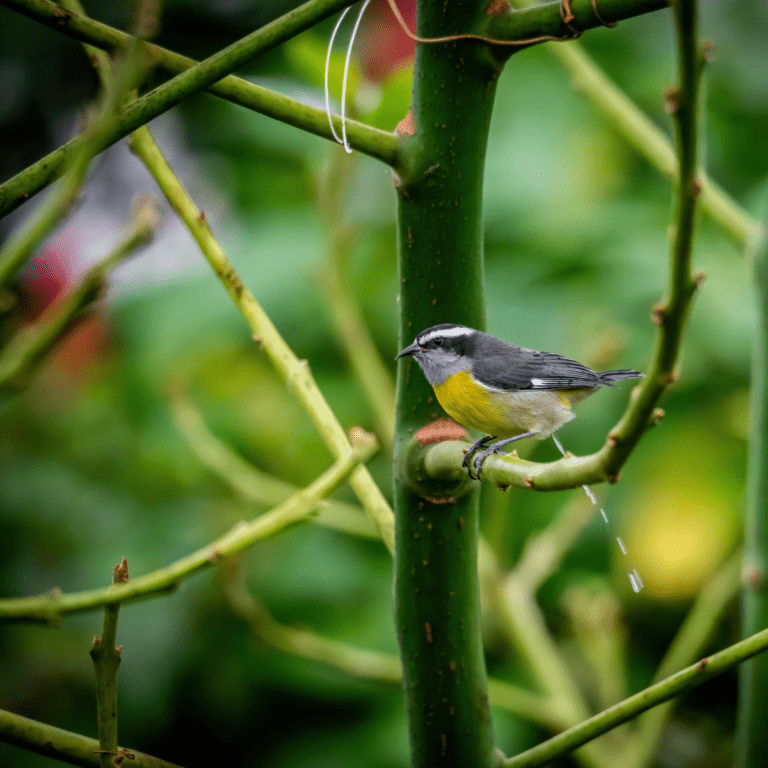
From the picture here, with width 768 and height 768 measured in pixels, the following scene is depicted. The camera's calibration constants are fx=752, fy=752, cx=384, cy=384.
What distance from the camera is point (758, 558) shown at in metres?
0.71

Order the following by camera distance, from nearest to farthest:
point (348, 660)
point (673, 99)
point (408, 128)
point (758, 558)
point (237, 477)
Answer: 1. point (673, 99)
2. point (408, 128)
3. point (758, 558)
4. point (348, 660)
5. point (237, 477)

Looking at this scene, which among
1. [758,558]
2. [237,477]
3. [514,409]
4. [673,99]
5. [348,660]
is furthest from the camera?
[237,477]

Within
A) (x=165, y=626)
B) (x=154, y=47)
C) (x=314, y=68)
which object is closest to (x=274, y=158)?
(x=314, y=68)

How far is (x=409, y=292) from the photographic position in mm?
596

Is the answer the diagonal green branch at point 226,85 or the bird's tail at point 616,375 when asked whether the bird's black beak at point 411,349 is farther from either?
the bird's tail at point 616,375

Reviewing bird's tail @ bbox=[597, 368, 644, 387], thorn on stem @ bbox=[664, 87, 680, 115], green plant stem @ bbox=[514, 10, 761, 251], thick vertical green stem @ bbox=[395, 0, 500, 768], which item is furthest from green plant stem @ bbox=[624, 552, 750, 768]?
thorn on stem @ bbox=[664, 87, 680, 115]

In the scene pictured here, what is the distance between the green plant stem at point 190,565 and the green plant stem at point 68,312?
24cm

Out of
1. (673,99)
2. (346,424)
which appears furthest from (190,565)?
(346,424)

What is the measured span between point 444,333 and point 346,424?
0.88 metres

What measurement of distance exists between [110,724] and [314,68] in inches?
30.1

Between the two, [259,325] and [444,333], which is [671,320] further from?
[259,325]

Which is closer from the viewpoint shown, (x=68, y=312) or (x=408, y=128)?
(x=408, y=128)

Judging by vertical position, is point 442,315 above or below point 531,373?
below

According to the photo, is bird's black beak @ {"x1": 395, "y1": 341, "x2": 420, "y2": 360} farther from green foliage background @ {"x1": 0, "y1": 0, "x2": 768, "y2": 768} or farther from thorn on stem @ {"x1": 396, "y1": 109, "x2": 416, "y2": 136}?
green foliage background @ {"x1": 0, "y1": 0, "x2": 768, "y2": 768}
